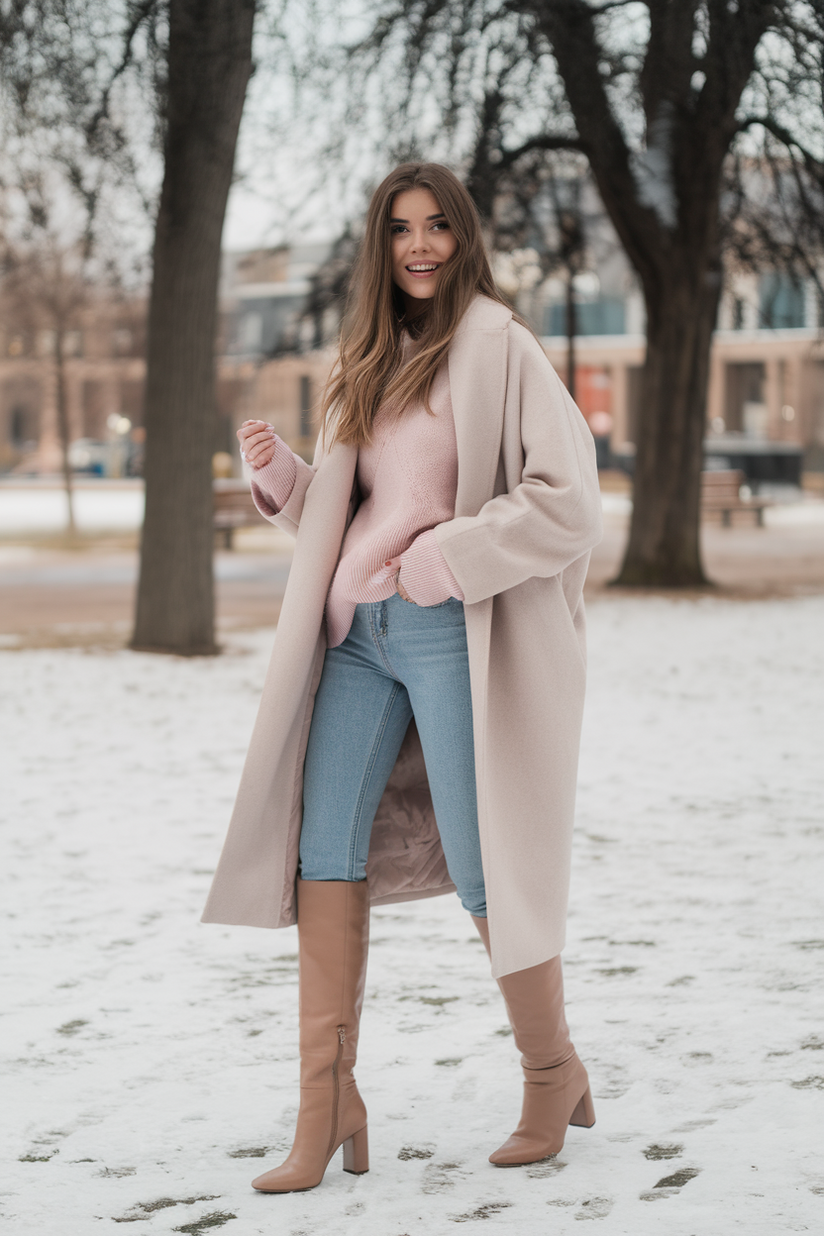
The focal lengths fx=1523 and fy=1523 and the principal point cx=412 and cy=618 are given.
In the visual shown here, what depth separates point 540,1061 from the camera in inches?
110

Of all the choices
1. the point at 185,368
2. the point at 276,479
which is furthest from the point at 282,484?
the point at 185,368

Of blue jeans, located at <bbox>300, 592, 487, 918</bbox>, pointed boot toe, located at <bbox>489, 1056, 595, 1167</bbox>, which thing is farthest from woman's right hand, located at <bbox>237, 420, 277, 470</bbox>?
pointed boot toe, located at <bbox>489, 1056, 595, 1167</bbox>

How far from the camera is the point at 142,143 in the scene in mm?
9734

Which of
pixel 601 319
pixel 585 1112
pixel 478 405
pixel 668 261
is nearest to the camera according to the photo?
pixel 478 405

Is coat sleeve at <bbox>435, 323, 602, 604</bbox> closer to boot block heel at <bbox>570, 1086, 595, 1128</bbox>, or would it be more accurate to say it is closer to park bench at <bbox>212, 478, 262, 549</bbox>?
boot block heel at <bbox>570, 1086, 595, 1128</bbox>

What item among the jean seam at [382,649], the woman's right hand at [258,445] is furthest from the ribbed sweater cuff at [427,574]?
the woman's right hand at [258,445]

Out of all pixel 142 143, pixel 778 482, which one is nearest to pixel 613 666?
pixel 142 143

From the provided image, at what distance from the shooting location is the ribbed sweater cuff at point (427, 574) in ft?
8.50

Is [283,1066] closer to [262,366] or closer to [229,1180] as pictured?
[229,1180]

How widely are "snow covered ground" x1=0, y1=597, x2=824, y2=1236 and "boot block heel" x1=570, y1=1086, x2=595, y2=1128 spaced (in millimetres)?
35

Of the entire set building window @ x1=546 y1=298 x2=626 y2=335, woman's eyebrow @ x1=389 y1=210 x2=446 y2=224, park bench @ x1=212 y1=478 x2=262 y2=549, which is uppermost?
building window @ x1=546 y1=298 x2=626 y2=335

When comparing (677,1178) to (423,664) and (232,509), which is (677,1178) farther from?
(232,509)

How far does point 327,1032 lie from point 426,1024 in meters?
0.90

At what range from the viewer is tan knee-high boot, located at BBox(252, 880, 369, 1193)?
8.81ft
